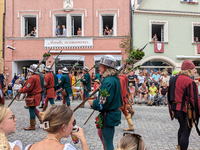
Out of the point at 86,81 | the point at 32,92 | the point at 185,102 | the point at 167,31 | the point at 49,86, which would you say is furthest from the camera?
the point at 167,31

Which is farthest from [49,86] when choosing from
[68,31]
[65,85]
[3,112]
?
[68,31]

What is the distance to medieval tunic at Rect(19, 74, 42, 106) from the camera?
234 inches

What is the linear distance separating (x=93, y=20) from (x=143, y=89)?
25.7 ft

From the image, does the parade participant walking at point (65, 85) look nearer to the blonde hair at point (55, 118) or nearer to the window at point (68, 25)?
the blonde hair at point (55, 118)

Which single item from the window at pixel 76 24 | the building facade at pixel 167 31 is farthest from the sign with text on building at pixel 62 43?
the building facade at pixel 167 31

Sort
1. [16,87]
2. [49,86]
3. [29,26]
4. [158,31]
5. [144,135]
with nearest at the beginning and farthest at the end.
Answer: [144,135], [49,86], [16,87], [158,31], [29,26]

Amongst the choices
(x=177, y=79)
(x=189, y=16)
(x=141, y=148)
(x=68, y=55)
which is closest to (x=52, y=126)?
(x=141, y=148)

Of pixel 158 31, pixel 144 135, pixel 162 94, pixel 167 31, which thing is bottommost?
pixel 144 135

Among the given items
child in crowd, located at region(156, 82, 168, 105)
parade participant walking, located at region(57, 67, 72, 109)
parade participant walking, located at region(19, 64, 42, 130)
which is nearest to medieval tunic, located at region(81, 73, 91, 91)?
parade participant walking, located at region(57, 67, 72, 109)

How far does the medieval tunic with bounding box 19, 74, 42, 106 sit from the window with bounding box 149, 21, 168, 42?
13.0 m

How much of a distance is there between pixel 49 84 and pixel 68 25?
33.9 feet

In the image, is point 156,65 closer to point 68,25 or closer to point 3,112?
point 68,25

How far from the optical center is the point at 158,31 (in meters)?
18.0

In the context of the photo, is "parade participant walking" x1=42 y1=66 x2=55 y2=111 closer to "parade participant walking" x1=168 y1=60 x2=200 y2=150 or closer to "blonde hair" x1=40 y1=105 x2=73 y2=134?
"parade participant walking" x1=168 y1=60 x2=200 y2=150
